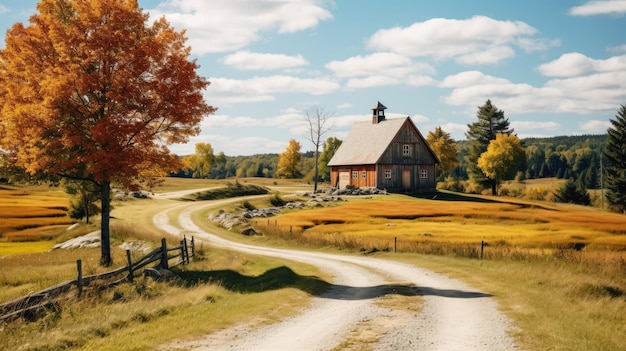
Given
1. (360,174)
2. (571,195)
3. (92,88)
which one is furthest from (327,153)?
(92,88)

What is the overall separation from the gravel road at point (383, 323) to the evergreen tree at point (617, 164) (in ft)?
234

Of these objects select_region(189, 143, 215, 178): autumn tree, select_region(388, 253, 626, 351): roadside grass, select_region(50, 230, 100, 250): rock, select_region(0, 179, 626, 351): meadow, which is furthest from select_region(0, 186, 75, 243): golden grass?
select_region(189, 143, 215, 178): autumn tree

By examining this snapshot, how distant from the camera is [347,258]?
109 ft

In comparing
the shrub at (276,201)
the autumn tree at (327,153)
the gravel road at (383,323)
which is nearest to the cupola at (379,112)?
the shrub at (276,201)

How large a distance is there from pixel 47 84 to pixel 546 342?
2396 centimetres

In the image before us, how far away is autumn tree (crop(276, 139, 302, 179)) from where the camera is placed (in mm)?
144788

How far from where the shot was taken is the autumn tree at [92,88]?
26.1 meters

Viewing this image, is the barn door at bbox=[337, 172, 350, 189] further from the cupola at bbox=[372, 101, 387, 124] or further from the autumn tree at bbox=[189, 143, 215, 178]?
the autumn tree at bbox=[189, 143, 215, 178]

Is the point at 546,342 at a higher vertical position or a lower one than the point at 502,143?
lower

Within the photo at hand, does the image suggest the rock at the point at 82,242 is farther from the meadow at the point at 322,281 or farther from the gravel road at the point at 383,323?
the gravel road at the point at 383,323

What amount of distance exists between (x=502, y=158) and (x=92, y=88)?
84.6 meters

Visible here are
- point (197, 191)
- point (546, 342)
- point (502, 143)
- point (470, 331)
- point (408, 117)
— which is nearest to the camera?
point (546, 342)

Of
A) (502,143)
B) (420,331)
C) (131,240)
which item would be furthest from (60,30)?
(502,143)

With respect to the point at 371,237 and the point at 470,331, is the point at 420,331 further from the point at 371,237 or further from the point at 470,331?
the point at 371,237
